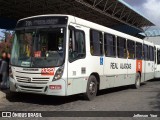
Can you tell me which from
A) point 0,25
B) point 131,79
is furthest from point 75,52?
point 0,25

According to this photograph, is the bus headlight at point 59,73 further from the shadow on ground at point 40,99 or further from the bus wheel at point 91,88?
the bus wheel at point 91,88

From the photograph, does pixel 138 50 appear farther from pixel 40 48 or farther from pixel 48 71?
pixel 48 71

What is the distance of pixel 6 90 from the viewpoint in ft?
45.6

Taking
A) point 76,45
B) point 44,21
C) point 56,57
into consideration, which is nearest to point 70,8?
point 44,21

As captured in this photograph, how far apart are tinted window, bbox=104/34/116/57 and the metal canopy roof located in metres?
11.5

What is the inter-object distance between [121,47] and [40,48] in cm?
577

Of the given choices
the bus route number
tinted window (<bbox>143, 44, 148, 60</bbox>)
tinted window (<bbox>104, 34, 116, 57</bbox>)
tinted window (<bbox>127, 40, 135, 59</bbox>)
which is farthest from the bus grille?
tinted window (<bbox>143, 44, 148, 60</bbox>)

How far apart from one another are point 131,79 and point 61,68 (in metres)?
7.78

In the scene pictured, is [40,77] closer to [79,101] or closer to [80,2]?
[79,101]

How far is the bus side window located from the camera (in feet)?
36.7

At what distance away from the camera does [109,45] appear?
571 inches

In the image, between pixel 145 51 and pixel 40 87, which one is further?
pixel 145 51

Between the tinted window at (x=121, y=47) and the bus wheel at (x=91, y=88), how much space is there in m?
3.20

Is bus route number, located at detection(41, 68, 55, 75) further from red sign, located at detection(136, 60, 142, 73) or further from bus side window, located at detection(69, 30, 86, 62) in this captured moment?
red sign, located at detection(136, 60, 142, 73)
